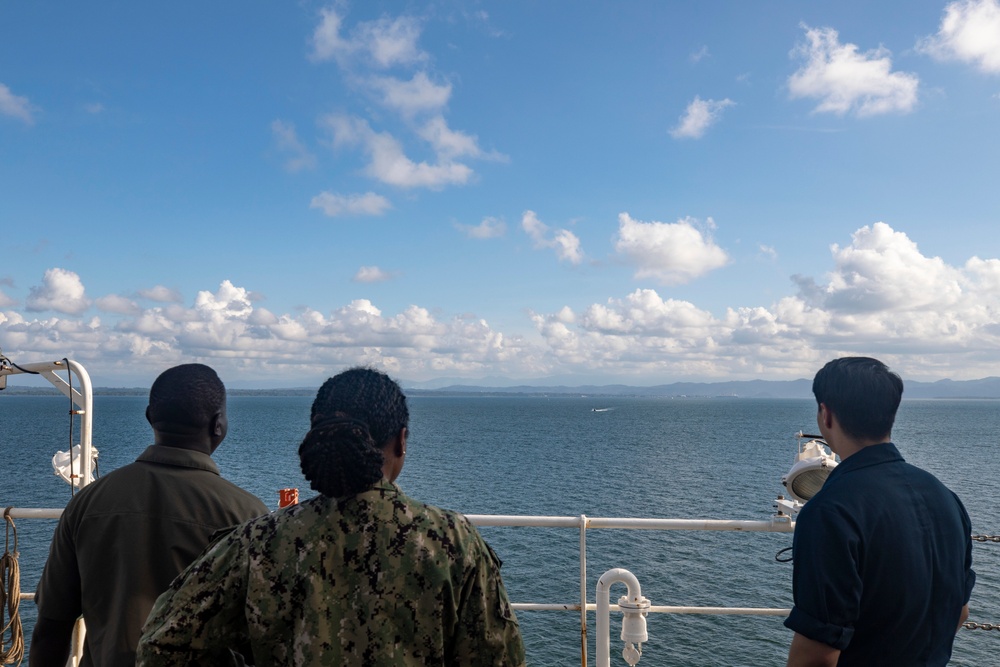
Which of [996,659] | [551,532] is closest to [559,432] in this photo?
[551,532]

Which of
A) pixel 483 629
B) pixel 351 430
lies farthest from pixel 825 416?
pixel 351 430

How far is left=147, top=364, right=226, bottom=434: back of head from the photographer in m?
2.27

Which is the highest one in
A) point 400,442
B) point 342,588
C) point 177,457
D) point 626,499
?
point 400,442

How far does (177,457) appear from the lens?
2.23 m

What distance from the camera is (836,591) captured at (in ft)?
6.22

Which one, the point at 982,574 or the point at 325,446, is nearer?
the point at 325,446

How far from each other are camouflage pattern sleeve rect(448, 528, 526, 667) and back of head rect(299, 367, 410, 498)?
32 centimetres

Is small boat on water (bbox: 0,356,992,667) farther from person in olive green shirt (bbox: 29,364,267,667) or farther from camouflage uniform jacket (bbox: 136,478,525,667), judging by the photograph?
camouflage uniform jacket (bbox: 136,478,525,667)

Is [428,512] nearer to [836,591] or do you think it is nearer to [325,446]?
[325,446]

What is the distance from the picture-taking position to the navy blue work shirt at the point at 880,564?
191 cm

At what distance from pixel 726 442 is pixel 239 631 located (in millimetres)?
77960

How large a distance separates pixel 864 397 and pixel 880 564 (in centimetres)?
47

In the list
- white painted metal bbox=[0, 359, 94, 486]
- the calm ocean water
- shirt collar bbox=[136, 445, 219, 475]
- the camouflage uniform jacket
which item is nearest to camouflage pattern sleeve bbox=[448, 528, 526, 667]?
the camouflage uniform jacket

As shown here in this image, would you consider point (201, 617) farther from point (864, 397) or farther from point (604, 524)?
point (604, 524)
